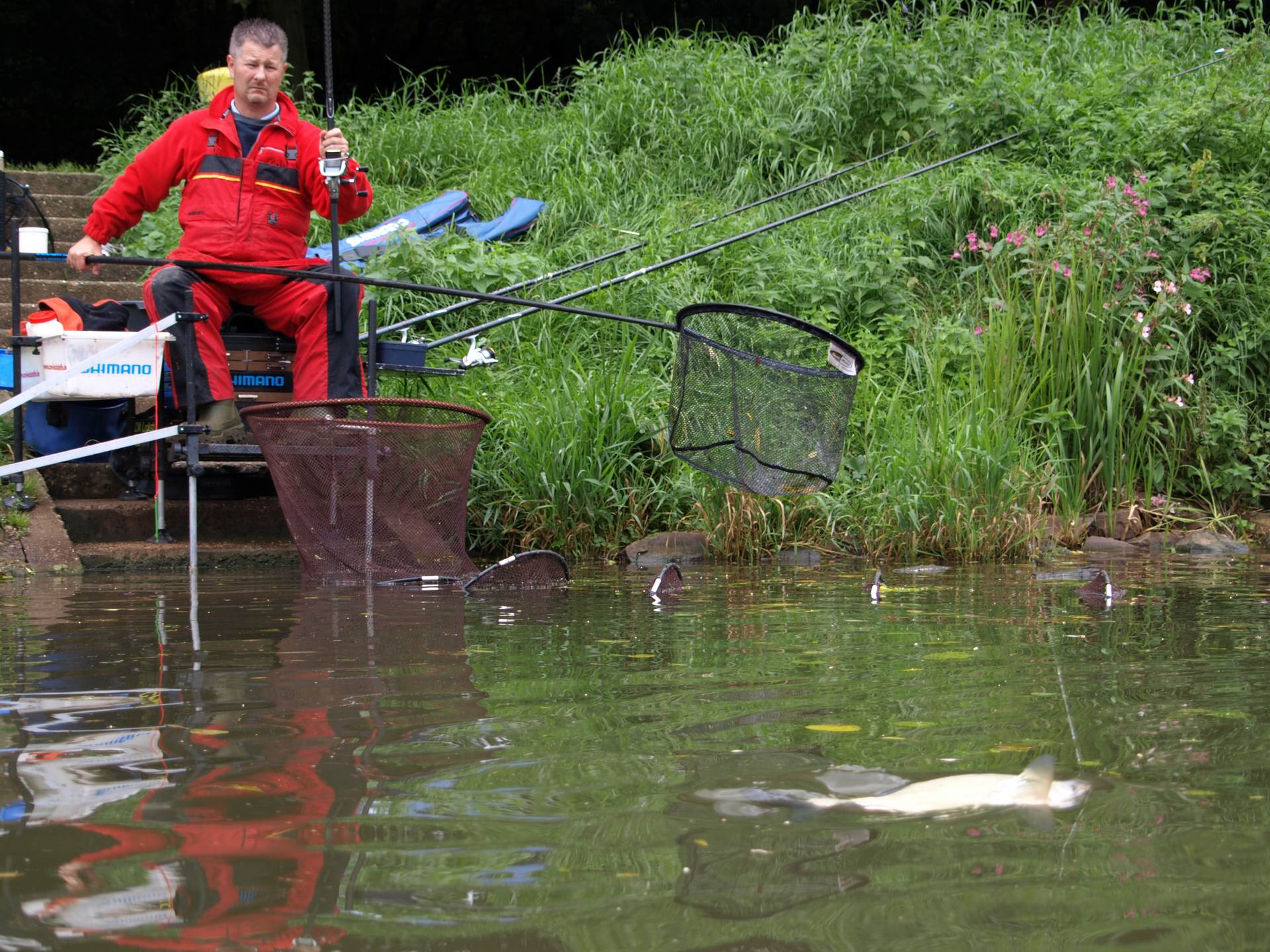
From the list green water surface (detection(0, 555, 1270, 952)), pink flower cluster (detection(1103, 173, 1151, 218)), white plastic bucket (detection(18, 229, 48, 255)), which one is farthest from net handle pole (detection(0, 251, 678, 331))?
pink flower cluster (detection(1103, 173, 1151, 218))

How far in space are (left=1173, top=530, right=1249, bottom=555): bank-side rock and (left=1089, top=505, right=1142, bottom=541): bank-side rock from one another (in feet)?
0.89

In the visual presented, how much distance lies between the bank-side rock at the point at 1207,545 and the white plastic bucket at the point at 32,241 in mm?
5249

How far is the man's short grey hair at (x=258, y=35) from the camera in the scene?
5562mm

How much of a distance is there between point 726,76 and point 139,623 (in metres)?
8.41

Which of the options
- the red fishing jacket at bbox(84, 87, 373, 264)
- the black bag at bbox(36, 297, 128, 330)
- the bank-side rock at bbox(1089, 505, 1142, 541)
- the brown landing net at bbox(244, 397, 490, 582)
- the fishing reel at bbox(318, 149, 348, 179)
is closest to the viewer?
the brown landing net at bbox(244, 397, 490, 582)

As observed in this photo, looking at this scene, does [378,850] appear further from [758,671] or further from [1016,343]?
[1016,343]

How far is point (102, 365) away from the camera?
5.47 meters

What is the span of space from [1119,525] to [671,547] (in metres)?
2.41

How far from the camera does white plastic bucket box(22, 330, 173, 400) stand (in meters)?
5.47

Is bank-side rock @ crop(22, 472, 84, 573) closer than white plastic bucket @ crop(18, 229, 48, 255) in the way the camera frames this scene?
No

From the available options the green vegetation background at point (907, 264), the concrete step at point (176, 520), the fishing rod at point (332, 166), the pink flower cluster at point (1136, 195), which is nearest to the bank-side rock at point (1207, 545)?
the green vegetation background at point (907, 264)

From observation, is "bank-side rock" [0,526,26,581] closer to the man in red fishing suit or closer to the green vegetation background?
the man in red fishing suit

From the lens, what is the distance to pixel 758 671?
285 cm

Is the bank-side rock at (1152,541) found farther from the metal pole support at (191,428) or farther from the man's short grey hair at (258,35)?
the man's short grey hair at (258,35)
